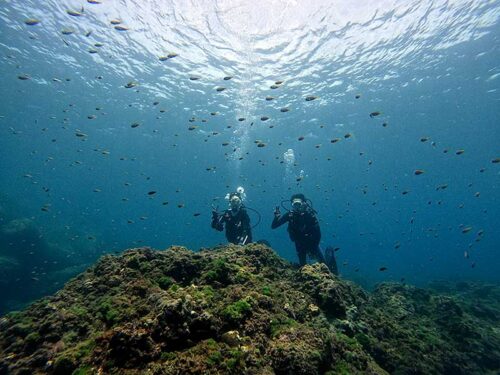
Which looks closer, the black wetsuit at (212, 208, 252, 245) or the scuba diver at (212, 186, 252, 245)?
the scuba diver at (212, 186, 252, 245)

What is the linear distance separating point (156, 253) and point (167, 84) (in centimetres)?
2751

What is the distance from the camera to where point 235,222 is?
13.9m

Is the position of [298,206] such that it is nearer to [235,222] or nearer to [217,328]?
[235,222]

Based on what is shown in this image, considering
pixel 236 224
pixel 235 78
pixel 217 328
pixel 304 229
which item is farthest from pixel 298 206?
pixel 235 78

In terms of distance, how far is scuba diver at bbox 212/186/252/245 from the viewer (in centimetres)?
1352

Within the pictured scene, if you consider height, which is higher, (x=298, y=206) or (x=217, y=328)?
(x=298, y=206)

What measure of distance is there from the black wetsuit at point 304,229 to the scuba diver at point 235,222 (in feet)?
5.22

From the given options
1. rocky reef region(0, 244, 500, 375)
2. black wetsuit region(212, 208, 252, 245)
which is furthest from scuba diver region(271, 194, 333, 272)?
rocky reef region(0, 244, 500, 375)

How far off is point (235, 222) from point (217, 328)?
977cm

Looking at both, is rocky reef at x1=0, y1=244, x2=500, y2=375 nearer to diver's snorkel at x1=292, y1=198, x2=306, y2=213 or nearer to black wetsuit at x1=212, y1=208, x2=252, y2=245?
diver's snorkel at x1=292, y1=198, x2=306, y2=213

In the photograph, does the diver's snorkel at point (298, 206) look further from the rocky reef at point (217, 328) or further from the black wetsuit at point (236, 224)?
the rocky reef at point (217, 328)

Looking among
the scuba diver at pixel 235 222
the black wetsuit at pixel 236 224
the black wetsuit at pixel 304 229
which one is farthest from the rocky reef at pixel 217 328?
the black wetsuit at pixel 236 224

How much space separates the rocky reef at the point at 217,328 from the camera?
362 centimetres

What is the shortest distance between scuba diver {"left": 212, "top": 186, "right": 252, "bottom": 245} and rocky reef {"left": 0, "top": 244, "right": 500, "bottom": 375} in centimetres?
510
